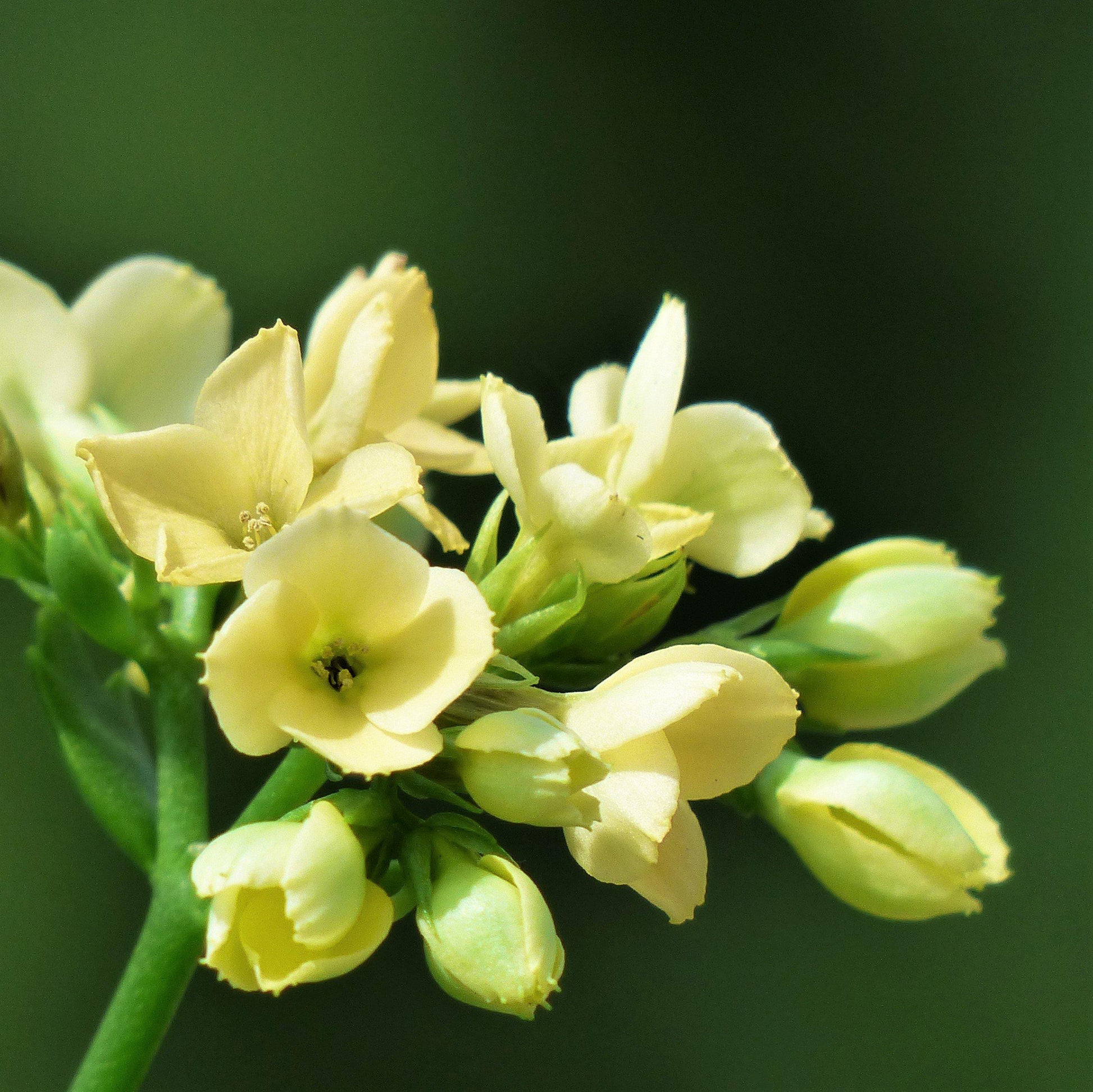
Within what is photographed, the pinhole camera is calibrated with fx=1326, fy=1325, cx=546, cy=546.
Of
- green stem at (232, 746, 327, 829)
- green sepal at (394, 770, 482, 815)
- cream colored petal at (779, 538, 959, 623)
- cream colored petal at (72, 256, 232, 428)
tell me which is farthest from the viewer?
cream colored petal at (72, 256, 232, 428)

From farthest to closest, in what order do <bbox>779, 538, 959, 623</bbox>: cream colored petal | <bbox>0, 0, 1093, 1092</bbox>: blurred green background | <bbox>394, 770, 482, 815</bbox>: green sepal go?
<bbox>0, 0, 1093, 1092</bbox>: blurred green background < <bbox>779, 538, 959, 623</bbox>: cream colored petal < <bbox>394, 770, 482, 815</bbox>: green sepal

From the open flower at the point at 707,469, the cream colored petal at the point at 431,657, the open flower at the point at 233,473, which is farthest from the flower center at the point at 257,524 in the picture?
the open flower at the point at 707,469

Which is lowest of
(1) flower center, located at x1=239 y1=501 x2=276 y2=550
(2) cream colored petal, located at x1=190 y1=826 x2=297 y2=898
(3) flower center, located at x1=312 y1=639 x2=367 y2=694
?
(2) cream colored petal, located at x1=190 y1=826 x2=297 y2=898

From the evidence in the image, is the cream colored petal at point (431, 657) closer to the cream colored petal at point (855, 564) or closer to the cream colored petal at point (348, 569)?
the cream colored petal at point (348, 569)

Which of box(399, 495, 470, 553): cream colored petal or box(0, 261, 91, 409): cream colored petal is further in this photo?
box(0, 261, 91, 409): cream colored petal

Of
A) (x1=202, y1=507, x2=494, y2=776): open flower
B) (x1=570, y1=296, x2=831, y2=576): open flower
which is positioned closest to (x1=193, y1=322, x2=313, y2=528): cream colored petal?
(x1=202, y1=507, x2=494, y2=776): open flower

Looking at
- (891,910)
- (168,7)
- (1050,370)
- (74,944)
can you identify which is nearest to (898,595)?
(891,910)

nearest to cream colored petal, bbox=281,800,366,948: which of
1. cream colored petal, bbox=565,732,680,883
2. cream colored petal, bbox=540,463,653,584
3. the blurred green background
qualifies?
cream colored petal, bbox=565,732,680,883

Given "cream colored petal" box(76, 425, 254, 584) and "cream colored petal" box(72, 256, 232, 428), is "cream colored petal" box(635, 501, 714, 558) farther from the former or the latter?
"cream colored petal" box(72, 256, 232, 428)

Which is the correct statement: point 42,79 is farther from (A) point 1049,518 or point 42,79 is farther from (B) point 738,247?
(A) point 1049,518

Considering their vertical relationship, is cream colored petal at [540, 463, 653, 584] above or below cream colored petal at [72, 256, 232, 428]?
above
